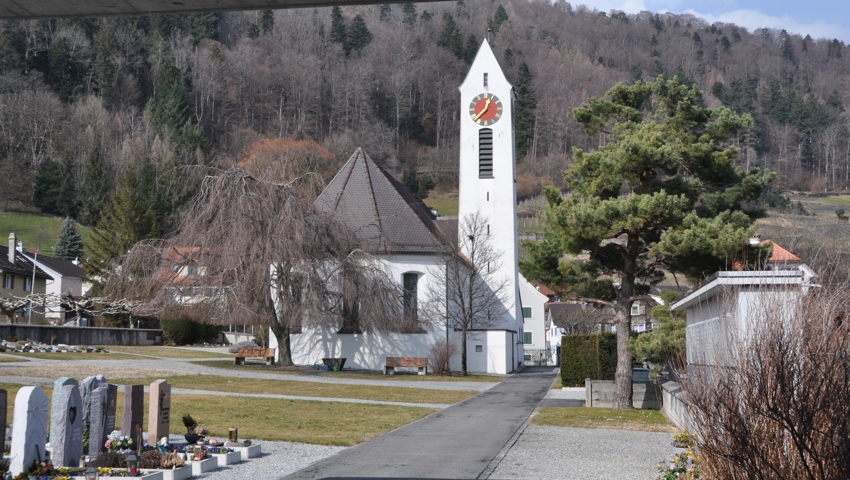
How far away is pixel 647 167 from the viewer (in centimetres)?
2097

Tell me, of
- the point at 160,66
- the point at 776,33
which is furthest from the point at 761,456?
the point at 776,33

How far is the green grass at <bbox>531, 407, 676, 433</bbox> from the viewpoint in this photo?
1772 cm

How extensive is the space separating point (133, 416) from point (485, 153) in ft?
115

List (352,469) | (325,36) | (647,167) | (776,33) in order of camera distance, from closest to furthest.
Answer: (352,469)
(647,167)
(325,36)
(776,33)

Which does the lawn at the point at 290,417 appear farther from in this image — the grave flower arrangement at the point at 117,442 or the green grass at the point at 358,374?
the green grass at the point at 358,374

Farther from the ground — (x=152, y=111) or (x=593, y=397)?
(x=152, y=111)

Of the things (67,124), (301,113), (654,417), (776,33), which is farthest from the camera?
(776,33)

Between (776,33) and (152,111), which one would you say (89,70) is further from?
(776,33)

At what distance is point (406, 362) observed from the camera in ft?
116

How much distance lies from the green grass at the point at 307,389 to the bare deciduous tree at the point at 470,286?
11.2 m

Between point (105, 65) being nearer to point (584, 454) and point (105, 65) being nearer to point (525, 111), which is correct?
point (525, 111)

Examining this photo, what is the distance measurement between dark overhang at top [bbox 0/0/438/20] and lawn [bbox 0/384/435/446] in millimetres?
8499

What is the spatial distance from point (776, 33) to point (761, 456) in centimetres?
14556

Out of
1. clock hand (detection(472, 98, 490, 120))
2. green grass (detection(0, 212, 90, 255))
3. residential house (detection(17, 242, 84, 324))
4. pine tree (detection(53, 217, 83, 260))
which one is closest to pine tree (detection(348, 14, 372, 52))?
green grass (detection(0, 212, 90, 255))
